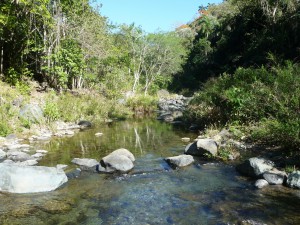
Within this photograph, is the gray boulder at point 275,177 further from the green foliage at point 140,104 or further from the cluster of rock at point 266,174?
the green foliage at point 140,104

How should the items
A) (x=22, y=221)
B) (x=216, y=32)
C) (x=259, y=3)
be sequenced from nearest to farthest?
(x=22, y=221)
(x=259, y=3)
(x=216, y=32)

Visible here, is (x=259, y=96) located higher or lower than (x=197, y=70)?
lower

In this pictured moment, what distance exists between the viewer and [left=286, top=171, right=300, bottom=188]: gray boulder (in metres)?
7.67

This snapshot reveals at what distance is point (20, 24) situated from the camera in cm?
1880

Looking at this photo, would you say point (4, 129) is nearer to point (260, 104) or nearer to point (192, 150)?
point (192, 150)

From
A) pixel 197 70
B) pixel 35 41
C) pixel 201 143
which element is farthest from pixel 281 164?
pixel 197 70

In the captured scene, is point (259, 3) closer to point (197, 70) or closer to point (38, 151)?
point (197, 70)

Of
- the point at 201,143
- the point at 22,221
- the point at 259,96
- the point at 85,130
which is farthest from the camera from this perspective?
the point at 85,130

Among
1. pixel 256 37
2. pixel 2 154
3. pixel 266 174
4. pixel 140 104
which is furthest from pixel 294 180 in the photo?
pixel 256 37

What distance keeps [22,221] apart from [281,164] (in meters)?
6.82

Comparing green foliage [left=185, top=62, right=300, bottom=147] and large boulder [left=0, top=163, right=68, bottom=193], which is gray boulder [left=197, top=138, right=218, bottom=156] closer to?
green foliage [left=185, top=62, right=300, bottom=147]

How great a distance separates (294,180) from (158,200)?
334 cm

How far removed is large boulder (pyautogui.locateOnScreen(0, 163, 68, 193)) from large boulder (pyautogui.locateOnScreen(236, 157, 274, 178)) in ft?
16.2

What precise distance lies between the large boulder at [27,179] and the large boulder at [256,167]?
4947 millimetres
